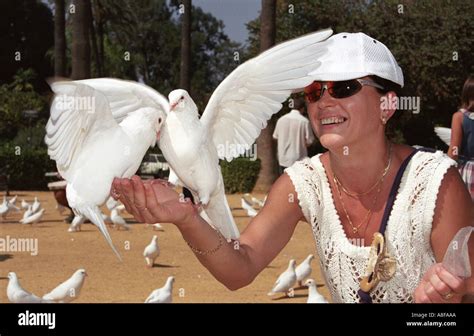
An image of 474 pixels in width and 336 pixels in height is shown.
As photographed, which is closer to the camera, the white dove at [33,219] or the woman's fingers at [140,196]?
the woman's fingers at [140,196]

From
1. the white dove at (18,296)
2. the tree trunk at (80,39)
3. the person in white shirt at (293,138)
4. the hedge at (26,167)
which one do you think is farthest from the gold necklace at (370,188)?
the hedge at (26,167)

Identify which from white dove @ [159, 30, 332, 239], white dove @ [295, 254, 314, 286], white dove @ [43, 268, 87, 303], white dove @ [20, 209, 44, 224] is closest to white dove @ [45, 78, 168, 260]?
white dove @ [159, 30, 332, 239]

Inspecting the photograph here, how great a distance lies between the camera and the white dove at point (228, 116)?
1.93 m

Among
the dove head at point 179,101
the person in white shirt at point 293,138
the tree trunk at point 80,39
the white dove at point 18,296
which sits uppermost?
the tree trunk at point 80,39

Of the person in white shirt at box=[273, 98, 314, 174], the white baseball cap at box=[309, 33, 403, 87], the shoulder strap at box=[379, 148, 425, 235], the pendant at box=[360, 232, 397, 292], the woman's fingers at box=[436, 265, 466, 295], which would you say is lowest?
the person in white shirt at box=[273, 98, 314, 174]

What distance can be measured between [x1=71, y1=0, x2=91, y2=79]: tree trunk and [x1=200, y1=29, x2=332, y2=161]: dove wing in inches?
297

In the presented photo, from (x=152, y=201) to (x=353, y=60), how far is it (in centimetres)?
66

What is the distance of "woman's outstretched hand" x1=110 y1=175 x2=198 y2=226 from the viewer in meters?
1.68

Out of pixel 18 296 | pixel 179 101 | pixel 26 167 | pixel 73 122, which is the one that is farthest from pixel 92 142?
pixel 26 167

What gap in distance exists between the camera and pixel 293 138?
305 inches

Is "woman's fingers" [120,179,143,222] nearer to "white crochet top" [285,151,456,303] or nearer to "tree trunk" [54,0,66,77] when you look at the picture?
"white crochet top" [285,151,456,303]

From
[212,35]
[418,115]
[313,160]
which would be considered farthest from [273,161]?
[212,35]

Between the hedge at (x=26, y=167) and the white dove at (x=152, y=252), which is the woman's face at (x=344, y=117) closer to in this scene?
the white dove at (x=152, y=252)

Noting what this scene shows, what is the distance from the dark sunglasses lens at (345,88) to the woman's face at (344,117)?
0.01 m
